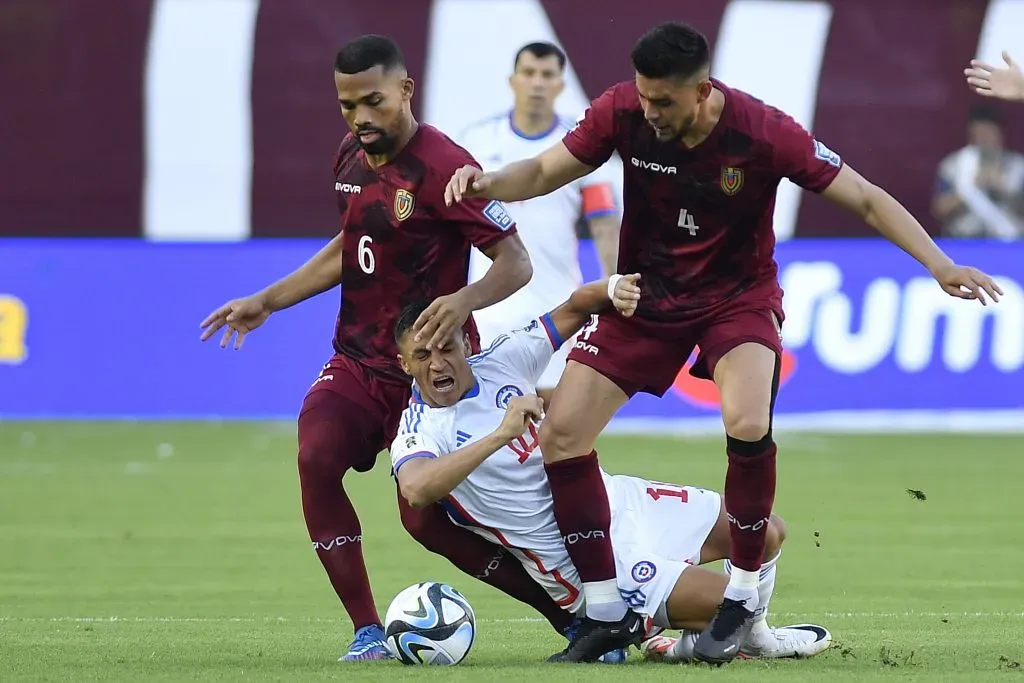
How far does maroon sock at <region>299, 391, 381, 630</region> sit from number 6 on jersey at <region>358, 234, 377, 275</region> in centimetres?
51

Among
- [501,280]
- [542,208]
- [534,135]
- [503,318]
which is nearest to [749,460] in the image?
[501,280]

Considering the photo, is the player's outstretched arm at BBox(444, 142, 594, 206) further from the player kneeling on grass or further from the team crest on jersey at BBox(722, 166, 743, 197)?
the team crest on jersey at BBox(722, 166, 743, 197)


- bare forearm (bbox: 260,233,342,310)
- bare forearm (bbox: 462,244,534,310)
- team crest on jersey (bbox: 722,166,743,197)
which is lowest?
bare forearm (bbox: 260,233,342,310)

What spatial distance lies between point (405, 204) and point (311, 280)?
25.8 inches

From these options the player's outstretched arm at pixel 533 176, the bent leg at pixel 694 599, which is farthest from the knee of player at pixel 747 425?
the player's outstretched arm at pixel 533 176

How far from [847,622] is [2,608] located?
3453 mm

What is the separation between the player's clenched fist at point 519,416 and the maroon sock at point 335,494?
37.4 inches

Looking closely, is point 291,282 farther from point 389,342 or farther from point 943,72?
point 943,72

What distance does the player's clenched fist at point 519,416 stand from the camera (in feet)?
18.5

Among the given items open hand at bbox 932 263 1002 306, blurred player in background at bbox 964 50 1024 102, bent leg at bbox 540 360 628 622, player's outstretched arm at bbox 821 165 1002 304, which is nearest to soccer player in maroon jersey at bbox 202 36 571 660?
bent leg at bbox 540 360 628 622

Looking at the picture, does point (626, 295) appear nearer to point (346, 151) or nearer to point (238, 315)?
point (346, 151)

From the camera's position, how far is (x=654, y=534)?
6.42 metres

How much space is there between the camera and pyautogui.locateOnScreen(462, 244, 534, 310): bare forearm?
6.34 meters

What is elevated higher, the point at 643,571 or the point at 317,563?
the point at 643,571
